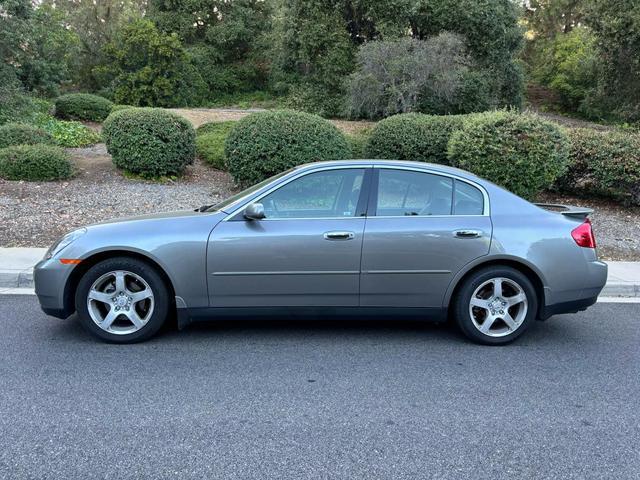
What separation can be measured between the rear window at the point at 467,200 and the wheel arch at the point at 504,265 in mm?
447

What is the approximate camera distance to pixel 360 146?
40.2 ft

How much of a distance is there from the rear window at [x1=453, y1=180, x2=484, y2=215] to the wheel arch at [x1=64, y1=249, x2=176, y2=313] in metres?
2.52

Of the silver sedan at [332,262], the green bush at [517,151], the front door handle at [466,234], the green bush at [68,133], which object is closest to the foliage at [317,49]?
the green bush at [68,133]

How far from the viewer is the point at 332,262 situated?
4754mm

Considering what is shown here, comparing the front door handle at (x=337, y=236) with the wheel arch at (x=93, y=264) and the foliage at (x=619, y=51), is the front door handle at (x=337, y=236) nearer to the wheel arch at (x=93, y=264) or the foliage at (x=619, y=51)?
the wheel arch at (x=93, y=264)

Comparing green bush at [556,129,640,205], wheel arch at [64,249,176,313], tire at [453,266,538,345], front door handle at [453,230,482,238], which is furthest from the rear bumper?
green bush at [556,129,640,205]

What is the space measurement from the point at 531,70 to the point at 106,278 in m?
40.8

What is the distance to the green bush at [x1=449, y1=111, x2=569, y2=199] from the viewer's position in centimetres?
952

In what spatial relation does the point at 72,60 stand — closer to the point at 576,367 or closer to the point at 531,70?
the point at 531,70

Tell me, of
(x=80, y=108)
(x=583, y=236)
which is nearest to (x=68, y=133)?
(x=80, y=108)

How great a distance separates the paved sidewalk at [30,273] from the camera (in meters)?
6.70

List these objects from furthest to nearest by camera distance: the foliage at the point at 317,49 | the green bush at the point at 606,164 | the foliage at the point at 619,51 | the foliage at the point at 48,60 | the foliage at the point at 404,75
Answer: the foliage at the point at 317,49, the foliage at the point at 48,60, the foliage at the point at 619,51, the foliage at the point at 404,75, the green bush at the point at 606,164

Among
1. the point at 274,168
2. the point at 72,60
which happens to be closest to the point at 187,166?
the point at 274,168

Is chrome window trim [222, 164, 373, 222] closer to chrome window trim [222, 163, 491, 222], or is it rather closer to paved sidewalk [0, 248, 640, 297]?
chrome window trim [222, 163, 491, 222]
